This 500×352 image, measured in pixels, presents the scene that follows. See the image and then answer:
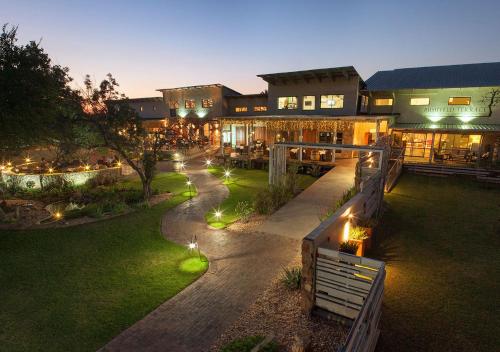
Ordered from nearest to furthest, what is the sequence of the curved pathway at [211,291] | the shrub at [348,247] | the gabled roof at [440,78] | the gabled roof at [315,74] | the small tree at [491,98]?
the curved pathway at [211,291] → the shrub at [348,247] → the small tree at [491,98] → the gabled roof at [440,78] → the gabled roof at [315,74]

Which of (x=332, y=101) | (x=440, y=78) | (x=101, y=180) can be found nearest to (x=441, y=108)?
(x=440, y=78)

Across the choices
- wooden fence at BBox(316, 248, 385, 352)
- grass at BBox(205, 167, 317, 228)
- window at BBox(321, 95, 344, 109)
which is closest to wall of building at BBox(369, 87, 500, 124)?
window at BBox(321, 95, 344, 109)

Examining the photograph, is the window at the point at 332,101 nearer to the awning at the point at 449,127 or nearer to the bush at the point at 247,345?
the awning at the point at 449,127

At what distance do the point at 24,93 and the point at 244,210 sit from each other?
359 inches

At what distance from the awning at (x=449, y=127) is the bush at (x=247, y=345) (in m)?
21.8

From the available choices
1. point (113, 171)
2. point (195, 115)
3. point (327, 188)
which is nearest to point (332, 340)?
point (327, 188)

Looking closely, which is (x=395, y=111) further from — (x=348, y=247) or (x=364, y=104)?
(x=348, y=247)

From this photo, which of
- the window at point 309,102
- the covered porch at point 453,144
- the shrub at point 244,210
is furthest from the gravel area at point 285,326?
the window at point 309,102

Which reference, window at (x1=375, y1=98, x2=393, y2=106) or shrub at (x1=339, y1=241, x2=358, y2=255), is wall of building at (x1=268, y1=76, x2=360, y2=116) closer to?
window at (x1=375, y1=98, x2=393, y2=106)

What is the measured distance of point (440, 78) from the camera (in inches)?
945

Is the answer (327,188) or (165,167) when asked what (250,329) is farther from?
(165,167)

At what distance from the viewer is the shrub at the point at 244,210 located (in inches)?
456

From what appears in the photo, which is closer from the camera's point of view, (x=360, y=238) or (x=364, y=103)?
(x=360, y=238)

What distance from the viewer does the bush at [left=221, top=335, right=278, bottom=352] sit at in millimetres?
4531
